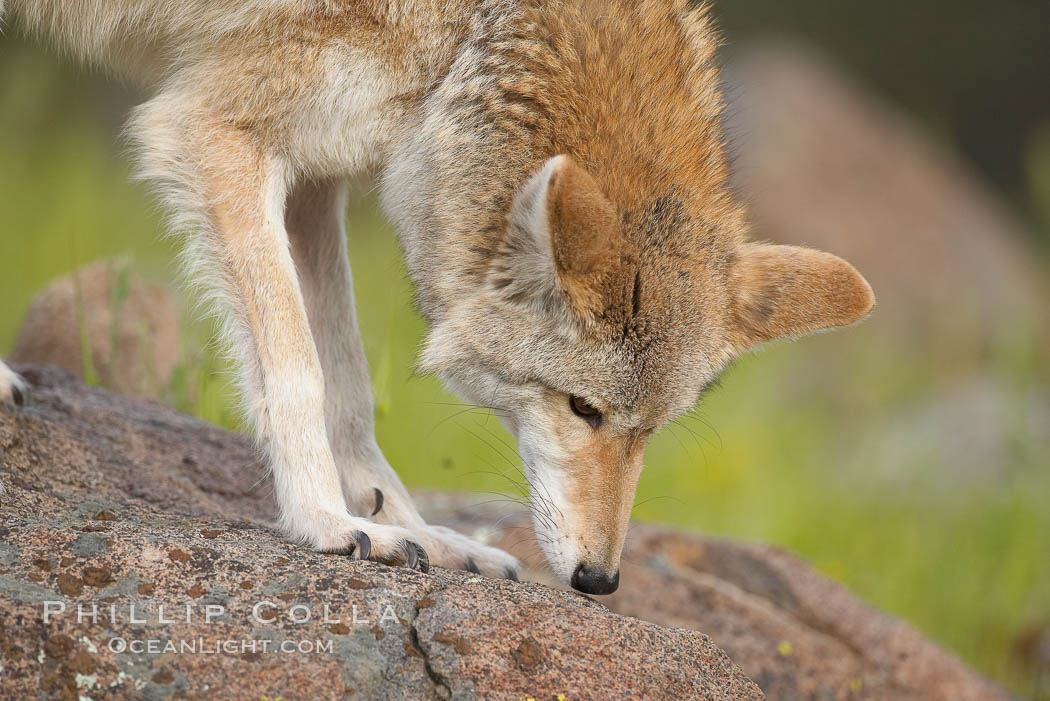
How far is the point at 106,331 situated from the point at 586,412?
3.38 meters

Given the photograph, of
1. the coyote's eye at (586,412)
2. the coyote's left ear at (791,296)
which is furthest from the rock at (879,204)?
the coyote's eye at (586,412)

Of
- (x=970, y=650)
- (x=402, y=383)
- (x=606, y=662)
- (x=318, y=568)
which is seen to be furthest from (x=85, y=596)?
(x=970, y=650)

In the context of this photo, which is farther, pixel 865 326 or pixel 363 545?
pixel 865 326

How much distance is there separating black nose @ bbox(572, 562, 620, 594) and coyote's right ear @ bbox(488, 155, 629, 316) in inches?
36.9

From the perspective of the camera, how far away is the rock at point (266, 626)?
2777 mm

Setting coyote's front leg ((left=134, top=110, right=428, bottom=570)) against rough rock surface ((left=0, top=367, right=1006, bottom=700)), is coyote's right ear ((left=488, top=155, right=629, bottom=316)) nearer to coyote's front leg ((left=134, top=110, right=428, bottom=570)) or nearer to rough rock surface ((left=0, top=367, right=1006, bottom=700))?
coyote's front leg ((left=134, top=110, right=428, bottom=570))

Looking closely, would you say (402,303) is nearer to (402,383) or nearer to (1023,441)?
(402,383)

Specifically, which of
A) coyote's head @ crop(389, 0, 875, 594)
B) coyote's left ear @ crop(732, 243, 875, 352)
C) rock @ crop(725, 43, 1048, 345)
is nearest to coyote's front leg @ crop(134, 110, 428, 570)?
coyote's head @ crop(389, 0, 875, 594)

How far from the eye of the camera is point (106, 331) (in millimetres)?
6352

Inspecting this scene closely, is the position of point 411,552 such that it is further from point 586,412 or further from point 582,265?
point 582,265

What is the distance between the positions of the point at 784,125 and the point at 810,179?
962 mm

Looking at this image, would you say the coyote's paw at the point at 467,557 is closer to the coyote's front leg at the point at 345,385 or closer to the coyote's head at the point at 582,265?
the coyote's front leg at the point at 345,385

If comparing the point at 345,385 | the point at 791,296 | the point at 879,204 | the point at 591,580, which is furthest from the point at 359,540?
the point at 879,204

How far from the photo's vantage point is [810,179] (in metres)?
15.1
